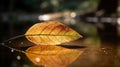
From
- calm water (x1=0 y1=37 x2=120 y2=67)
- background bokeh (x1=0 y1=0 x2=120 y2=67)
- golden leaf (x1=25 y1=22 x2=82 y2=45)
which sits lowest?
background bokeh (x1=0 y1=0 x2=120 y2=67)

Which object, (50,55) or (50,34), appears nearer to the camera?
(50,55)

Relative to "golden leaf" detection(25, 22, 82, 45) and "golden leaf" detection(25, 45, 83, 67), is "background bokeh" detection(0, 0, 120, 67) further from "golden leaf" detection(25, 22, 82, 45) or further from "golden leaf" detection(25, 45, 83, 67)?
"golden leaf" detection(25, 22, 82, 45)

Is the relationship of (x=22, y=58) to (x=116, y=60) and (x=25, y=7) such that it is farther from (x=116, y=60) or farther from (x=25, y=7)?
(x=25, y=7)

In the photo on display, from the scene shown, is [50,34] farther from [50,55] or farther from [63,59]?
[63,59]

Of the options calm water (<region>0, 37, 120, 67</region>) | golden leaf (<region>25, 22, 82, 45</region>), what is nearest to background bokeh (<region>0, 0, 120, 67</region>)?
calm water (<region>0, 37, 120, 67</region>)

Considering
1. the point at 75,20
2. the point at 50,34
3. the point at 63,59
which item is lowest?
the point at 75,20

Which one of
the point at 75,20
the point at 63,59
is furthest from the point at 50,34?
the point at 75,20

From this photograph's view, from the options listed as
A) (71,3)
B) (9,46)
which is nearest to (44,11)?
(71,3)

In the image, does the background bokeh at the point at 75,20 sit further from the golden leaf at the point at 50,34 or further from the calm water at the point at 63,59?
the golden leaf at the point at 50,34
